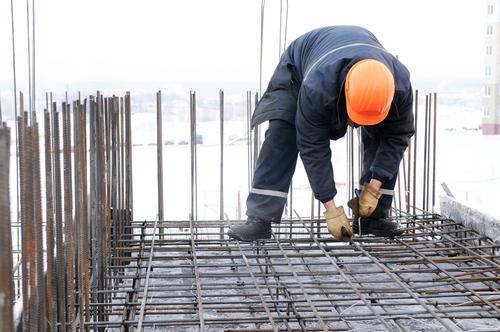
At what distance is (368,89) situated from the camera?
3.29 metres

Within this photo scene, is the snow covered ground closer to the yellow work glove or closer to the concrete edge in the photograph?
the concrete edge

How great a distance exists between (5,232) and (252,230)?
2.43 m

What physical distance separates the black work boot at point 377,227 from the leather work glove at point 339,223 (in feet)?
1.76

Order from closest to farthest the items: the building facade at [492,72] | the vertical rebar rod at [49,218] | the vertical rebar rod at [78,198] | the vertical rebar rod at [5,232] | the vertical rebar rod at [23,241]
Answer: the vertical rebar rod at [5,232] < the vertical rebar rod at [23,241] < the vertical rebar rod at [49,218] < the vertical rebar rod at [78,198] < the building facade at [492,72]

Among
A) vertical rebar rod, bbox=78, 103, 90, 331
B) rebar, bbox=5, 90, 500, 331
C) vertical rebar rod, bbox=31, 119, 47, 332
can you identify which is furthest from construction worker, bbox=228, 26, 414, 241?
vertical rebar rod, bbox=31, 119, 47, 332

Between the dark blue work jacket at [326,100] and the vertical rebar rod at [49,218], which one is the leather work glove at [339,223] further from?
the vertical rebar rod at [49,218]

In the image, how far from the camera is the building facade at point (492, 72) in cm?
2028

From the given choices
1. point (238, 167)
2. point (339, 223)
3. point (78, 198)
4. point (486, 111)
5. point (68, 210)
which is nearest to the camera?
point (68, 210)

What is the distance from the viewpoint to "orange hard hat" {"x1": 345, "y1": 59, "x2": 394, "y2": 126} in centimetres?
330

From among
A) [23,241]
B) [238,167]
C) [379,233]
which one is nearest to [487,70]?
[238,167]

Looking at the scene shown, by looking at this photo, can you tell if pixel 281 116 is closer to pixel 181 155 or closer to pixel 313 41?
pixel 313 41

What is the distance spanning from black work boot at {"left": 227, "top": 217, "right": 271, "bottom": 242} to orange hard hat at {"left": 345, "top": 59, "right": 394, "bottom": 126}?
3.41ft

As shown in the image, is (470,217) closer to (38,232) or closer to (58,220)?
(58,220)

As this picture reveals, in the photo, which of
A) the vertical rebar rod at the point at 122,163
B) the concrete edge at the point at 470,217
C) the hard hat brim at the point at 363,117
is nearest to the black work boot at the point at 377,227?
the concrete edge at the point at 470,217
